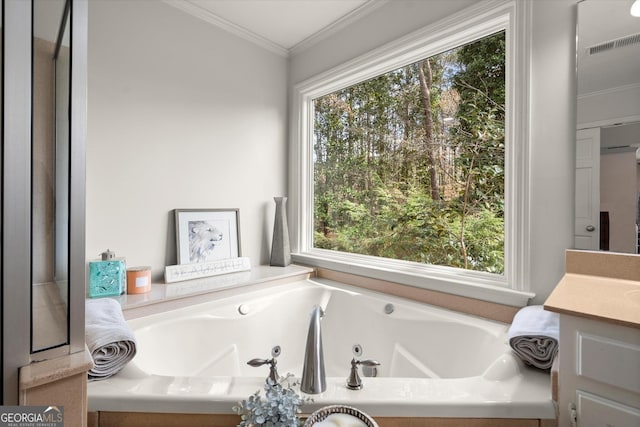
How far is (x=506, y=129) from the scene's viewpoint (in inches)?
62.4

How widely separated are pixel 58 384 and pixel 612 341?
1.41m

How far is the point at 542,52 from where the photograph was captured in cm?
146

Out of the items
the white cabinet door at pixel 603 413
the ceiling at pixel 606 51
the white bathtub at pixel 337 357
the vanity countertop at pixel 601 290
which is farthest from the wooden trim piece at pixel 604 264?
the ceiling at pixel 606 51

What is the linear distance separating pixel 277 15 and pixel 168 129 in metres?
1.08

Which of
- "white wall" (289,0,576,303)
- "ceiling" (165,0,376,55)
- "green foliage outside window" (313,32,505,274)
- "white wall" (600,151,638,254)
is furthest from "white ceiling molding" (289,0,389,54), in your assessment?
"white wall" (600,151,638,254)

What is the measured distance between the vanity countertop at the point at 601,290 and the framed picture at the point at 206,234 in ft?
6.26

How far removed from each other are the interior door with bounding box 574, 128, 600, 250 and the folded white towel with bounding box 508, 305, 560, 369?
373mm

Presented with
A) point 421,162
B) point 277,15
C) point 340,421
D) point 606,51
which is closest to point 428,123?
point 421,162

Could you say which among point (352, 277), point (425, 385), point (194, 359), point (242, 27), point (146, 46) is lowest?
point (194, 359)

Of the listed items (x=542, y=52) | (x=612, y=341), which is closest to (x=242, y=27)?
(x=542, y=52)

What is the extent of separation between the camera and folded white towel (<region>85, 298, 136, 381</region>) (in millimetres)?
1098

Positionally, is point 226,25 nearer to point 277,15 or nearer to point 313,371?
point 277,15

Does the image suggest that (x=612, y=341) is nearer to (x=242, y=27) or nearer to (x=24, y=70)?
(x=24, y=70)

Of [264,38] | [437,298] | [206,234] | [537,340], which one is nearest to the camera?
[537,340]
